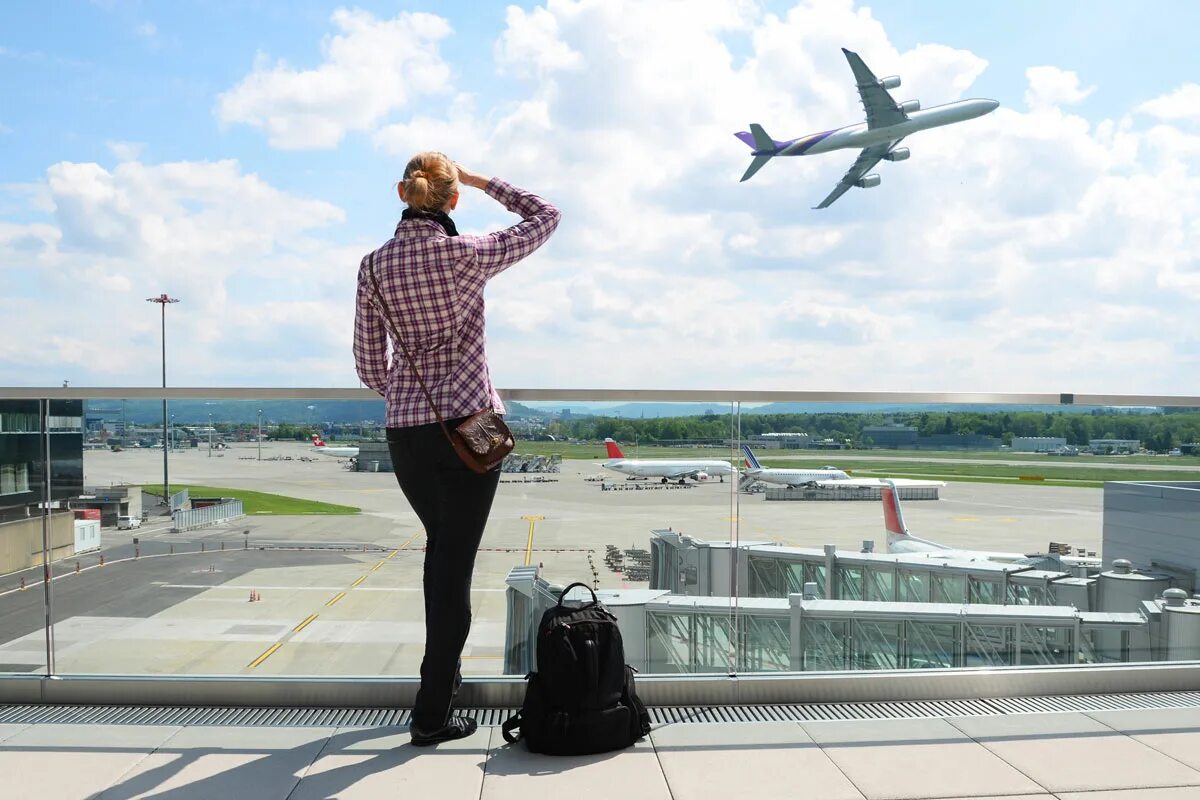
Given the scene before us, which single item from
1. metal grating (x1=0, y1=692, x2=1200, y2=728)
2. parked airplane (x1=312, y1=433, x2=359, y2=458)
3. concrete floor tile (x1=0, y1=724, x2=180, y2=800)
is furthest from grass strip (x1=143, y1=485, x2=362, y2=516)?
concrete floor tile (x1=0, y1=724, x2=180, y2=800)

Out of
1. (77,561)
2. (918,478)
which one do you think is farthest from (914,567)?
(77,561)

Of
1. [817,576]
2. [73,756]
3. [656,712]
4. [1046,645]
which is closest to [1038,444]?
[1046,645]

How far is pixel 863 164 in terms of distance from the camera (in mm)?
41000

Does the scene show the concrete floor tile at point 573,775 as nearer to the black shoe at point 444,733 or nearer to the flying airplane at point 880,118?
the black shoe at point 444,733

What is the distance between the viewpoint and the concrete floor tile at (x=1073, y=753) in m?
2.13

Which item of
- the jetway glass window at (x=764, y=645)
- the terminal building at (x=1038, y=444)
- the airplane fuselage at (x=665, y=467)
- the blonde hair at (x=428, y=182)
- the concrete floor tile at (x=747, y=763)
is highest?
the blonde hair at (x=428, y=182)

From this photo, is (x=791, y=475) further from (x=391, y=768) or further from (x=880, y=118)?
(x=880, y=118)

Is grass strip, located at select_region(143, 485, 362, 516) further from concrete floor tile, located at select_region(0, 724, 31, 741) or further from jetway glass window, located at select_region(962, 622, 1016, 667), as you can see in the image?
jetway glass window, located at select_region(962, 622, 1016, 667)

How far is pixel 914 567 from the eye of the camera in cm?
349

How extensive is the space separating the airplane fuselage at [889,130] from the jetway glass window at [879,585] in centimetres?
3633

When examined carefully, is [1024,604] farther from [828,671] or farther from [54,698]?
[54,698]

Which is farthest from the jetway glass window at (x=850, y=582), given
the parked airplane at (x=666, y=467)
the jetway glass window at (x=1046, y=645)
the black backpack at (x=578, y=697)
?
the black backpack at (x=578, y=697)

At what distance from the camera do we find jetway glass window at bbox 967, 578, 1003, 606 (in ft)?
11.1

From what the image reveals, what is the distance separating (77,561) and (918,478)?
3.06 meters
